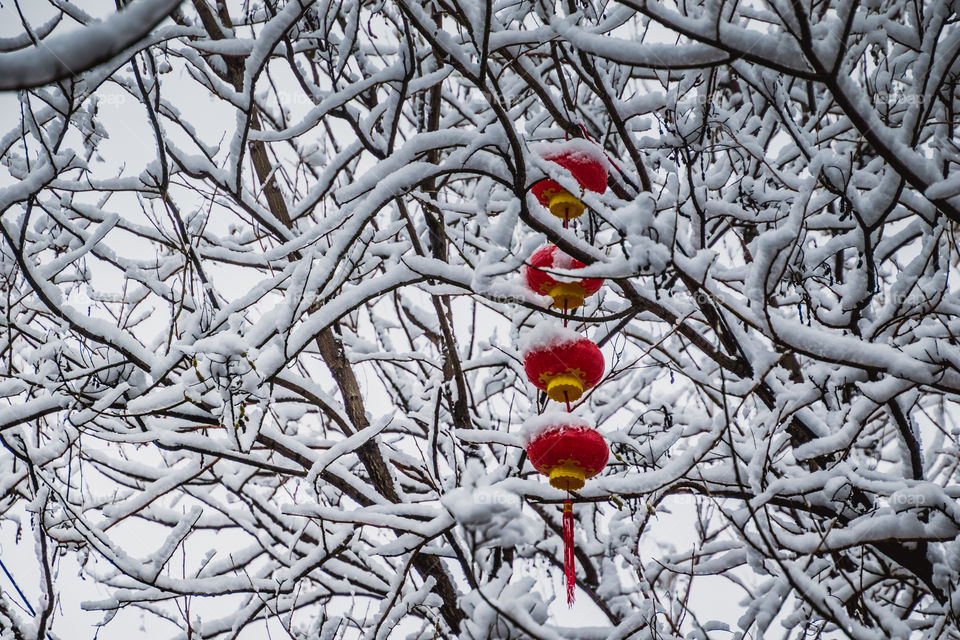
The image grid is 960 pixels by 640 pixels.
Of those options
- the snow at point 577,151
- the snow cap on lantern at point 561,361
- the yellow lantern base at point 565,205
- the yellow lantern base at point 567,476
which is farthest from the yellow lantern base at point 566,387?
the snow at point 577,151

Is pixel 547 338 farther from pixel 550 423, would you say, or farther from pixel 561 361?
pixel 550 423

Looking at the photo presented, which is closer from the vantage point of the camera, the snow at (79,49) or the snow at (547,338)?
the snow at (79,49)

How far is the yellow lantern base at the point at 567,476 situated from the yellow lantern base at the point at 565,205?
0.73 m

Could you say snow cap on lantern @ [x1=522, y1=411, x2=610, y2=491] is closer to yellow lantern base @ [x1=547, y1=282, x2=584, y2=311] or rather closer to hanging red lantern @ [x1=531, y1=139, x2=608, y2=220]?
yellow lantern base @ [x1=547, y1=282, x2=584, y2=311]

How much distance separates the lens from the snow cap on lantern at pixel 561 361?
6.26 ft

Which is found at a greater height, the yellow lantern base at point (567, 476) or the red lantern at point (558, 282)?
the red lantern at point (558, 282)

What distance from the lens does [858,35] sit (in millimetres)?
3207

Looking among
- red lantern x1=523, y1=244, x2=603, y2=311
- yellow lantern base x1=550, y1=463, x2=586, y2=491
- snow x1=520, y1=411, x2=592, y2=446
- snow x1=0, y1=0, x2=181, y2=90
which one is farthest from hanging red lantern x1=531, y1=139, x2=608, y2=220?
snow x1=0, y1=0, x2=181, y2=90

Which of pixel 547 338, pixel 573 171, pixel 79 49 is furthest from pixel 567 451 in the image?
pixel 79 49

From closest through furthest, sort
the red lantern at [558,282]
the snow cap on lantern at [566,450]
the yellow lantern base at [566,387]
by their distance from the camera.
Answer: the snow cap on lantern at [566,450] < the yellow lantern base at [566,387] < the red lantern at [558,282]

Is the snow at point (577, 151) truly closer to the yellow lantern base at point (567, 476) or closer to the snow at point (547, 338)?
the snow at point (547, 338)

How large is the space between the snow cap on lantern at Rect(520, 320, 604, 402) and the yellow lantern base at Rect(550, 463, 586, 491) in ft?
0.66

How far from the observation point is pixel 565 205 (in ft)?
6.61

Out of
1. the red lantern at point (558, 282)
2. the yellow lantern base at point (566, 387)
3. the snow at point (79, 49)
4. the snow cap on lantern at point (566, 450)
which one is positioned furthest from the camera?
the red lantern at point (558, 282)
